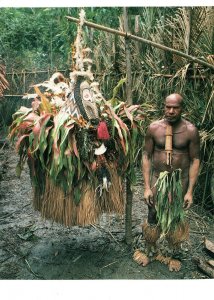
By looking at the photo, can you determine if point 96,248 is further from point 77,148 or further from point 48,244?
point 77,148

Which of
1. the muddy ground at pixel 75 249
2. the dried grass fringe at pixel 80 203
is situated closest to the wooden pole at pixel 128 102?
the muddy ground at pixel 75 249

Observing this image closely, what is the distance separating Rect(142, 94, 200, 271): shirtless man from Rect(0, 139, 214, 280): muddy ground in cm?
55

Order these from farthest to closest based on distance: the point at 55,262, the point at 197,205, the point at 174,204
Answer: the point at 197,205
the point at 55,262
the point at 174,204

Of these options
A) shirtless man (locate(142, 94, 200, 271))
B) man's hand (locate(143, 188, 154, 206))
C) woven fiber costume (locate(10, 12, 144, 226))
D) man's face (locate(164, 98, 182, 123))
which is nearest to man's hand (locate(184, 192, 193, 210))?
shirtless man (locate(142, 94, 200, 271))

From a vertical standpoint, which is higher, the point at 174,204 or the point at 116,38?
the point at 116,38

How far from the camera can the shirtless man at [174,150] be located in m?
3.12

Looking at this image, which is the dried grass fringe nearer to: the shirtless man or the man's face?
the shirtless man

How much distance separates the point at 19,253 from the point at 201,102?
7.88ft

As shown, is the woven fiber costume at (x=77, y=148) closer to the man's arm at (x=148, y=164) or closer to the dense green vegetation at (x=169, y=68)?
the man's arm at (x=148, y=164)

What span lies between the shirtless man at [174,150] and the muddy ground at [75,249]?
0.55 metres

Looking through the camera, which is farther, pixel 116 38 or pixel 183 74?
pixel 116 38

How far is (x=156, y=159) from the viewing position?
331 centimetres

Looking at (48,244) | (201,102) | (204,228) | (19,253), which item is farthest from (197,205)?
(19,253)

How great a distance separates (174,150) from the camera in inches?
127
